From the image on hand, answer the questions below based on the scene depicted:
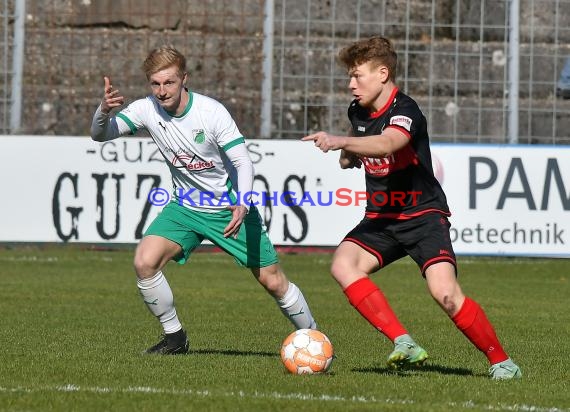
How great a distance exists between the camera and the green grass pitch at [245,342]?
20.7 ft

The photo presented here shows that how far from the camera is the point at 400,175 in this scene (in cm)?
733

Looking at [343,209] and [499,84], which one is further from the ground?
[499,84]

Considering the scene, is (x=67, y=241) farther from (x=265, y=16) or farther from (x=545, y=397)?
(x=545, y=397)

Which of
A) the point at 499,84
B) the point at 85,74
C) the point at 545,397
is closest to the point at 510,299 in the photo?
the point at 499,84

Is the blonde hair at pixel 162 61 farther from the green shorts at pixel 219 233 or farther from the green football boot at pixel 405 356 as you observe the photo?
the green football boot at pixel 405 356

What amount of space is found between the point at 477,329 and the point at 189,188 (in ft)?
6.94

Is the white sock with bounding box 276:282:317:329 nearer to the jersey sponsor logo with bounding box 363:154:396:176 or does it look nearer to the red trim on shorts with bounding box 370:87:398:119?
the jersey sponsor logo with bounding box 363:154:396:176

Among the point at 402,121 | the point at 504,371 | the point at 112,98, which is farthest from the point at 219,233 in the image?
the point at 504,371

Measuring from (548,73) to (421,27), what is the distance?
177 cm

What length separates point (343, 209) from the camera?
16.4m

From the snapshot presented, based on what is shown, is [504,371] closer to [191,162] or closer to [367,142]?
[367,142]

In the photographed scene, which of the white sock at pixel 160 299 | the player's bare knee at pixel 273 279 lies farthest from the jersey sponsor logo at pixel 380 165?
the white sock at pixel 160 299

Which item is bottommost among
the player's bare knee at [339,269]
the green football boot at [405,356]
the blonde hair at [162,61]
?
the green football boot at [405,356]

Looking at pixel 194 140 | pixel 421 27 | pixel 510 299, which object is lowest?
pixel 510 299
